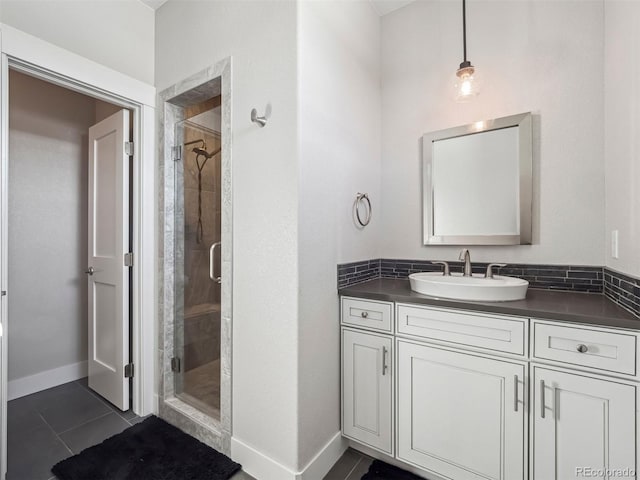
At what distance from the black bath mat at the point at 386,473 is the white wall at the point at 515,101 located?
117cm

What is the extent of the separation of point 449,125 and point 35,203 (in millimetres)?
3055

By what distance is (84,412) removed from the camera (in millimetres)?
2094

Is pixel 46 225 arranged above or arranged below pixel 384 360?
above

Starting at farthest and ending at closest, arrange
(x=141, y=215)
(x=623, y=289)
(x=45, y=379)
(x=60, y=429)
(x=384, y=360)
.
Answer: (x=45, y=379), (x=141, y=215), (x=60, y=429), (x=384, y=360), (x=623, y=289)

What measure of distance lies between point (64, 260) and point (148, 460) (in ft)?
5.91

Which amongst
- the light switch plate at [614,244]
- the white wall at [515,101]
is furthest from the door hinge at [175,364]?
the light switch plate at [614,244]

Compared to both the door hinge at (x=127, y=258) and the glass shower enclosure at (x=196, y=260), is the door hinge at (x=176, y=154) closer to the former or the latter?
the glass shower enclosure at (x=196, y=260)

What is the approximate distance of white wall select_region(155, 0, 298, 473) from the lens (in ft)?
4.66

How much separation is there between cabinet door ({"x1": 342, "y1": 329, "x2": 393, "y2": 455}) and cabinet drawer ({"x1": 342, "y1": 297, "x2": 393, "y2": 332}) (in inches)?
2.1

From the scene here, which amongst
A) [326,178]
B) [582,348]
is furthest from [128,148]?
[582,348]

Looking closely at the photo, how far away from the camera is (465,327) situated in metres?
1.34

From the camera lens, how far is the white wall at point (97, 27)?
1.56 metres

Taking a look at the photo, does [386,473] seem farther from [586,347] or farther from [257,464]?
[586,347]
